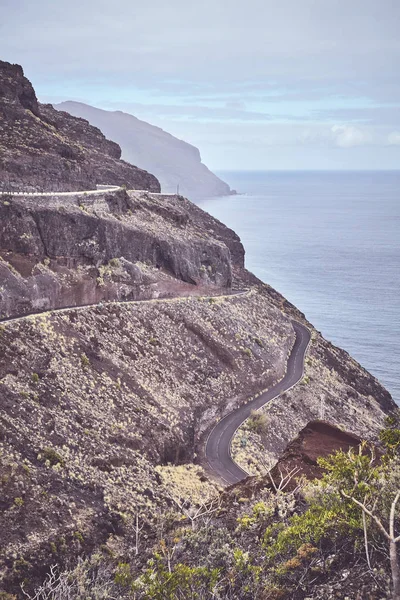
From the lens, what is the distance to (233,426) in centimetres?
5059

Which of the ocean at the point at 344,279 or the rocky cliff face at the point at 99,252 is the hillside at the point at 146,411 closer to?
the rocky cliff face at the point at 99,252

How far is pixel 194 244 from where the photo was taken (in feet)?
216

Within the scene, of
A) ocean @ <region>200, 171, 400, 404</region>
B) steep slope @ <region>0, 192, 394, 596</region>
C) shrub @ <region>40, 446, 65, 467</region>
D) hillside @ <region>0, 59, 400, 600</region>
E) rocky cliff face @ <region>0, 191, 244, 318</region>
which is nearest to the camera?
hillside @ <region>0, 59, 400, 600</region>

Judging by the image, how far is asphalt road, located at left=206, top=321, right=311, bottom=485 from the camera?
45.2 meters

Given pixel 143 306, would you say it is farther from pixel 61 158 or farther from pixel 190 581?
pixel 190 581

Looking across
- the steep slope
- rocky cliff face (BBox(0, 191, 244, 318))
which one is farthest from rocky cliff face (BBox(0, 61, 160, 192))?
the steep slope

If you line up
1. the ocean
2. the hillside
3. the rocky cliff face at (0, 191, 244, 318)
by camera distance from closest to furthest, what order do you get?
1. the hillside
2. the rocky cliff face at (0, 191, 244, 318)
3. the ocean

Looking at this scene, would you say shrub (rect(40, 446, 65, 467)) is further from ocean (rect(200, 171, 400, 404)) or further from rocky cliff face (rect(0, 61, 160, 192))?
ocean (rect(200, 171, 400, 404))

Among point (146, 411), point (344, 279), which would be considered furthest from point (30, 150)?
point (344, 279)

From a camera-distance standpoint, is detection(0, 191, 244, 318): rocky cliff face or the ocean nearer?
detection(0, 191, 244, 318): rocky cliff face

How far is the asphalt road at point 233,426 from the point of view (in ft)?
148

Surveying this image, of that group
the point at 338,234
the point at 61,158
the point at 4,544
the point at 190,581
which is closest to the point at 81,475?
the point at 4,544

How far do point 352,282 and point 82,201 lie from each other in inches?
3132

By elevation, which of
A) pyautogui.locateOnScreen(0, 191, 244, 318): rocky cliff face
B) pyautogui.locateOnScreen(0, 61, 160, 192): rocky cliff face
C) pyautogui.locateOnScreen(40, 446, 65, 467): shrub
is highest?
pyautogui.locateOnScreen(0, 61, 160, 192): rocky cliff face
